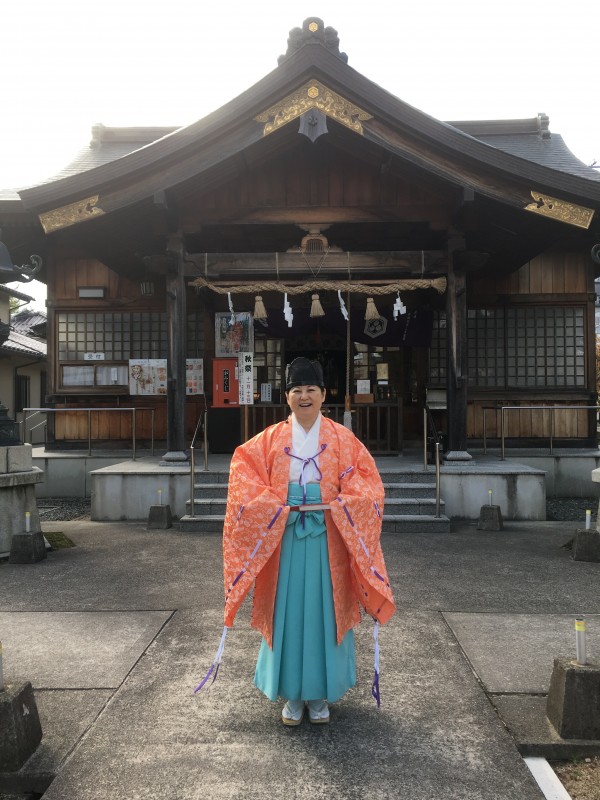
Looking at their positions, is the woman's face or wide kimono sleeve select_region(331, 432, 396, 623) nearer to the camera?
wide kimono sleeve select_region(331, 432, 396, 623)

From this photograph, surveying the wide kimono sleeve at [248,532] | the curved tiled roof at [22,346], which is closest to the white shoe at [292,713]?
the wide kimono sleeve at [248,532]

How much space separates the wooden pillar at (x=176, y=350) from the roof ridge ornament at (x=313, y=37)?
10.6 ft

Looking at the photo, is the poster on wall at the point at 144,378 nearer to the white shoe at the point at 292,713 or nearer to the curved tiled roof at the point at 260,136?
the curved tiled roof at the point at 260,136

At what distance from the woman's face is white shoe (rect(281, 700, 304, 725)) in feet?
4.78

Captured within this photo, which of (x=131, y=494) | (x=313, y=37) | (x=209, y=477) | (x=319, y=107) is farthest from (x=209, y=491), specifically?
(x=313, y=37)

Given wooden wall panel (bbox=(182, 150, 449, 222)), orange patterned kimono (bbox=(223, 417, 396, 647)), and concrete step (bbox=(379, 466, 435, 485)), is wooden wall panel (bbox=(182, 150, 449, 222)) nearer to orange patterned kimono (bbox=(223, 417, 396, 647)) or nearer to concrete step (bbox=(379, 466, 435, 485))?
concrete step (bbox=(379, 466, 435, 485))

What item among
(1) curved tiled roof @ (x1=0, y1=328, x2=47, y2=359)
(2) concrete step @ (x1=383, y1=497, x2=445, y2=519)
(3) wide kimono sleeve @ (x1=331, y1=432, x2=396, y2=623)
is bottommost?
(2) concrete step @ (x1=383, y1=497, x2=445, y2=519)

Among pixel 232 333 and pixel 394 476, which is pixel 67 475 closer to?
pixel 232 333

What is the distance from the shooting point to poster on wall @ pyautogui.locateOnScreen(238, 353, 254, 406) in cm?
966

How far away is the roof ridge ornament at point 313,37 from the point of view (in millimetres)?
8102

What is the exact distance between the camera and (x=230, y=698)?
3164 millimetres

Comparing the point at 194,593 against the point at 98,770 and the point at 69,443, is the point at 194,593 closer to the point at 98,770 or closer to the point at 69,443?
the point at 98,770

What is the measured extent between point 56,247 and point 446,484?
9010 mm

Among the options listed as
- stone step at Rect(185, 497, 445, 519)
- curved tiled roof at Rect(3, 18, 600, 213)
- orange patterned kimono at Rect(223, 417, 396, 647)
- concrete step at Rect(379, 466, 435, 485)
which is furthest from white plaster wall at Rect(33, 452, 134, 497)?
orange patterned kimono at Rect(223, 417, 396, 647)
